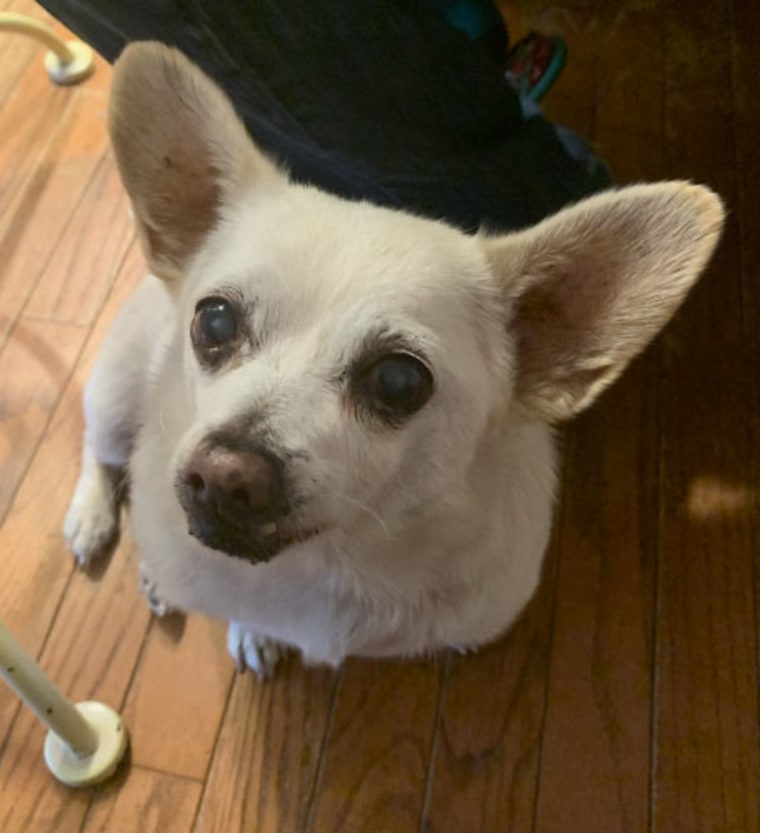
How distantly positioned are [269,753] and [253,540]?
0.73 metres

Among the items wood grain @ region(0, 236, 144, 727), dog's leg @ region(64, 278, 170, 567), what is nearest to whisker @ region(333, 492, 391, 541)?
dog's leg @ region(64, 278, 170, 567)

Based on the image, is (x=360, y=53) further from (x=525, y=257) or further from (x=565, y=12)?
(x=565, y=12)

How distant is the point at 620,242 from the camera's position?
91cm

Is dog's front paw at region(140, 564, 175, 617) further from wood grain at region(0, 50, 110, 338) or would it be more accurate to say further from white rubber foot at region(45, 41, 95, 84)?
white rubber foot at region(45, 41, 95, 84)

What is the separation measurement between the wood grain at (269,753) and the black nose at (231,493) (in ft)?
2.34

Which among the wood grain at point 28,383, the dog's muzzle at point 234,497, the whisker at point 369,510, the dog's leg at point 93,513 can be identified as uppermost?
the dog's muzzle at point 234,497

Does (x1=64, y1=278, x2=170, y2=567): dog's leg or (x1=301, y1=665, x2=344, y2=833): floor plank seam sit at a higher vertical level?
(x1=64, y1=278, x2=170, y2=567): dog's leg

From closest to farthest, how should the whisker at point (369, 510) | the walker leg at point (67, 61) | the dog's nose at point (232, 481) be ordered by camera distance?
the dog's nose at point (232, 481)
the whisker at point (369, 510)
the walker leg at point (67, 61)

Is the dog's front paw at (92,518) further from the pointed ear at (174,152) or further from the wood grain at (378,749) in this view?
the pointed ear at (174,152)

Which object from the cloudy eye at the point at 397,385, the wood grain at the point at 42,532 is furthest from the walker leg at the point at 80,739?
the cloudy eye at the point at 397,385

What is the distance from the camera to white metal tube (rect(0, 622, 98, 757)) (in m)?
1.14

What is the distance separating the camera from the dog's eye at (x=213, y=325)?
95cm

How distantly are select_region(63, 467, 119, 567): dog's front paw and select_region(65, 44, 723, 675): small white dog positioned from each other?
0.43 meters

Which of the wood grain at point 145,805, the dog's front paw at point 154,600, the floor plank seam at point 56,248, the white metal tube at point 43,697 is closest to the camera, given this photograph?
the white metal tube at point 43,697
